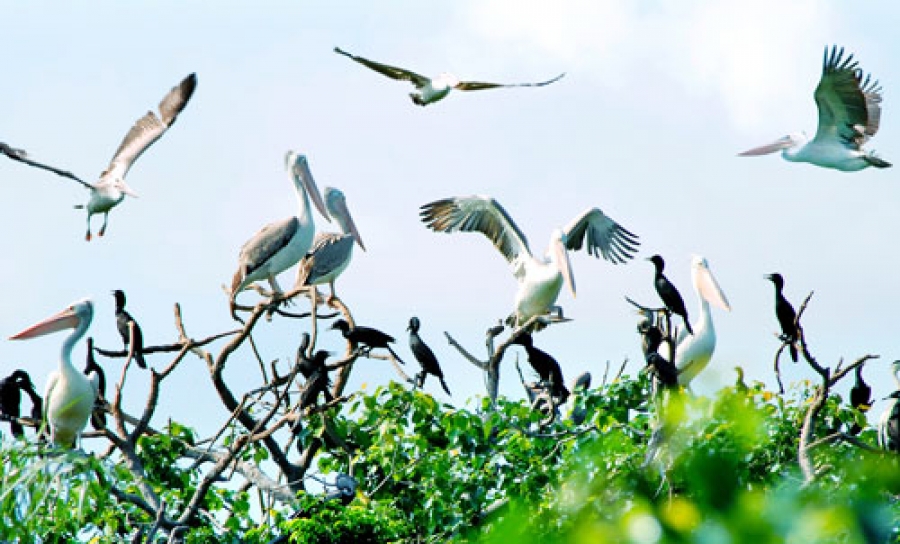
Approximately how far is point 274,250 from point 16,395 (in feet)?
7.91

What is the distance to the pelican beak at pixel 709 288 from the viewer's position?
37.0 ft

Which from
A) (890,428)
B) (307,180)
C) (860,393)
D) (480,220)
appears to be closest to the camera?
(890,428)

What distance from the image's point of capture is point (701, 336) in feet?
35.3

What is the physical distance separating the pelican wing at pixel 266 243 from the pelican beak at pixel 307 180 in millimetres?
1010

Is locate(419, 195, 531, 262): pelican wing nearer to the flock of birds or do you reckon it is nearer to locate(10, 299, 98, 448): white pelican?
the flock of birds

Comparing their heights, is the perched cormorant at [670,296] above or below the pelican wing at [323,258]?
below

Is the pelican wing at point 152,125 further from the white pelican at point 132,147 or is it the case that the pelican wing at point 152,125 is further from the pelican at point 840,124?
the pelican at point 840,124

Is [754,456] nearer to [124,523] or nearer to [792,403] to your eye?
[792,403]

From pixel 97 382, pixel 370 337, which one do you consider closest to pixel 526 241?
pixel 370 337

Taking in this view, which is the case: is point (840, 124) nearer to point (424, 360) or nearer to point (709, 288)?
point (709, 288)

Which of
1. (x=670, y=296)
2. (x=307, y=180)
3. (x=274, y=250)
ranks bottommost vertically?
(x=670, y=296)

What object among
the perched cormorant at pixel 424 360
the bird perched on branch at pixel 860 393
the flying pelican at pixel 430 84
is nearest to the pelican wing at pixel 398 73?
the flying pelican at pixel 430 84

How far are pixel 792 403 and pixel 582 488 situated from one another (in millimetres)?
7092

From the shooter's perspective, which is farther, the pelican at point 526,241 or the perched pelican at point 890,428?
the pelican at point 526,241
